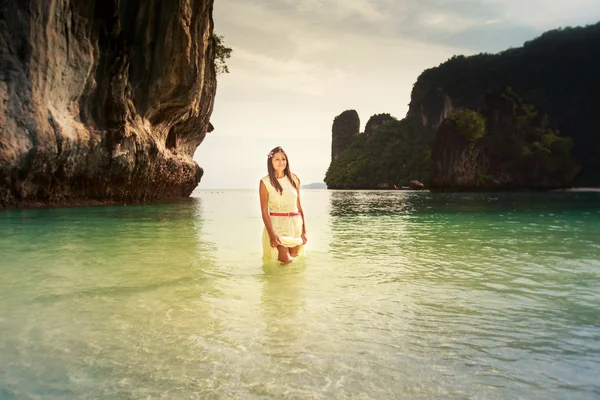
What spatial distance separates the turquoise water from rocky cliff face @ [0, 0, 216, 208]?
462 inches

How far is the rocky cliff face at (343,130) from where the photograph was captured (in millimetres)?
171625

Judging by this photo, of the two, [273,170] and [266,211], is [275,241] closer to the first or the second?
[266,211]

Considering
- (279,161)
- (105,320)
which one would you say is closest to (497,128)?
(279,161)

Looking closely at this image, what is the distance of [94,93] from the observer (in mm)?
21828

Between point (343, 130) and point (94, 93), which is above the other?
point (343, 130)

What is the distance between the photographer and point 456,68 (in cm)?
12588

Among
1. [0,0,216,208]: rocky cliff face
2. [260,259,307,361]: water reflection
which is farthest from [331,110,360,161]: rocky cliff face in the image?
[260,259,307,361]: water reflection

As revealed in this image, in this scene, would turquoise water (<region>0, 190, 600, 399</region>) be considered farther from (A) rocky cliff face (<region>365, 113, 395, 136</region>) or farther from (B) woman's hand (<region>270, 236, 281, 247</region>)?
(A) rocky cliff face (<region>365, 113, 395, 136</region>)

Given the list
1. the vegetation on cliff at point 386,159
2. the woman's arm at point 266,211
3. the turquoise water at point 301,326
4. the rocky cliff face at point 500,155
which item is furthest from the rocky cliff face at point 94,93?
the vegetation on cliff at point 386,159

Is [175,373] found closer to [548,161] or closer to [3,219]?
[3,219]

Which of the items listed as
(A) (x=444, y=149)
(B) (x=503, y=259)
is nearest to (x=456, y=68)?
(A) (x=444, y=149)

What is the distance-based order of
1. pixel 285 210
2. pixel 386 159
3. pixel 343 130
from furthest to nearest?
1. pixel 343 130
2. pixel 386 159
3. pixel 285 210

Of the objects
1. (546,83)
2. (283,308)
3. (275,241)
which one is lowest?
(283,308)

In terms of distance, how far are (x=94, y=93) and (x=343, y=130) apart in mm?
156375
